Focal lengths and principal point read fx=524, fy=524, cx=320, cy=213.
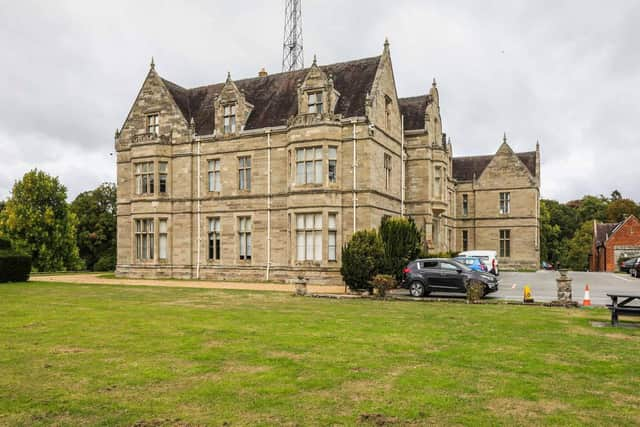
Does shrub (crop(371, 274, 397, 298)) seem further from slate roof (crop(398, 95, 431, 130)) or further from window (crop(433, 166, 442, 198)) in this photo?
slate roof (crop(398, 95, 431, 130))

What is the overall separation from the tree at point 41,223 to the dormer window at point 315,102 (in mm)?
34821

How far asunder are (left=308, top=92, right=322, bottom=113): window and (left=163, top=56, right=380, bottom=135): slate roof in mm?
1084

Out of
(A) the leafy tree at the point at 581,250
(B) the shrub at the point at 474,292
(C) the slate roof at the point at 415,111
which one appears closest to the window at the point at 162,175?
(C) the slate roof at the point at 415,111

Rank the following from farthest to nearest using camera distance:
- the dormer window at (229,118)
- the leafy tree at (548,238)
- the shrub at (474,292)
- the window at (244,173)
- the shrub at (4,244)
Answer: the leafy tree at (548,238), the dormer window at (229,118), the window at (244,173), the shrub at (4,244), the shrub at (474,292)

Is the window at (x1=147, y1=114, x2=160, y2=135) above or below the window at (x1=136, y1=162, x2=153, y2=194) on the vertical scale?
above

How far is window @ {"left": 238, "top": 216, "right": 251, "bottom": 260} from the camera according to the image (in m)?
31.4

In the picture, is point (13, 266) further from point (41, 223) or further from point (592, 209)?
point (592, 209)

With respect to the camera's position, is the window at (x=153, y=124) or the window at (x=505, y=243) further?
the window at (x=505, y=243)

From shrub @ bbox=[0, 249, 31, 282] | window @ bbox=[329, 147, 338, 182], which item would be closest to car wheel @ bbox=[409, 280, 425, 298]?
window @ bbox=[329, 147, 338, 182]

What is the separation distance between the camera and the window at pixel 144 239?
3341cm

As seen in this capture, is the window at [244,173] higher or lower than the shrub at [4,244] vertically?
higher

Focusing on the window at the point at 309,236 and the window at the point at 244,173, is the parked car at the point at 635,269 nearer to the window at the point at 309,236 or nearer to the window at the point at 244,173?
the window at the point at 309,236

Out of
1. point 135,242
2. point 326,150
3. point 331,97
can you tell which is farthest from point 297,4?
point 135,242

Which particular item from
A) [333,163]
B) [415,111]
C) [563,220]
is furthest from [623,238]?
[333,163]
